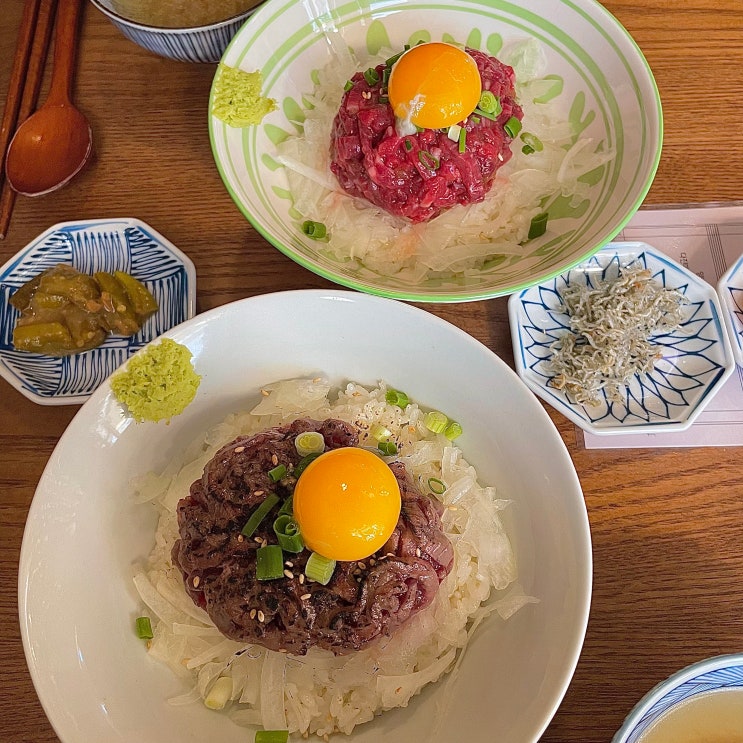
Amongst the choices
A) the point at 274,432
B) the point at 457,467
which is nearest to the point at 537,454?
the point at 457,467

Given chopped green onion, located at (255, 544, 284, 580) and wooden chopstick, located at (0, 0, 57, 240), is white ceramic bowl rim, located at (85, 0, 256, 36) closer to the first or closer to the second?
wooden chopstick, located at (0, 0, 57, 240)

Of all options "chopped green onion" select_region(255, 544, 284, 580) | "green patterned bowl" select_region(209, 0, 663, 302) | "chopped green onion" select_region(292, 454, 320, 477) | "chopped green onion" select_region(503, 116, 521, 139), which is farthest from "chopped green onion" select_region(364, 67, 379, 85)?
"chopped green onion" select_region(255, 544, 284, 580)

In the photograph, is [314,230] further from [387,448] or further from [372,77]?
[387,448]

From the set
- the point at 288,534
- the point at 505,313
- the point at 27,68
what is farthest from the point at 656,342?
the point at 27,68

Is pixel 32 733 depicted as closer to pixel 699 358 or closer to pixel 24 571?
pixel 24 571

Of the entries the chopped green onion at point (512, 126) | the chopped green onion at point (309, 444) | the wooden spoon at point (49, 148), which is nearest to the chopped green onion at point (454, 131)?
the chopped green onion at point (512, 126)
